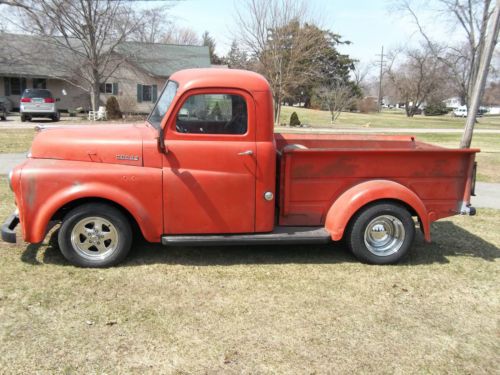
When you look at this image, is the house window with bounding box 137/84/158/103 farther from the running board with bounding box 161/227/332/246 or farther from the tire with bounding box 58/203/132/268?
the running board with bounding box 161/227/332/246

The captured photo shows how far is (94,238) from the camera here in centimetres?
448

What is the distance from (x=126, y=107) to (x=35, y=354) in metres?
29.5

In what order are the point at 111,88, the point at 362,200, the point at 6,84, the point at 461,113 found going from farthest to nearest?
the point at 461,113, the point at 111,88, the point at 6,84, the point at 362,200

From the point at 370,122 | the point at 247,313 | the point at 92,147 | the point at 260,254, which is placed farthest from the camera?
the point at 370,122

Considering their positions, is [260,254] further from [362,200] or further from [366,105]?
[366,105]

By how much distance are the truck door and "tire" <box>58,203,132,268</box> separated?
0.46 metres

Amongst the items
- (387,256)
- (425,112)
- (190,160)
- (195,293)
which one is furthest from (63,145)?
(425,112)

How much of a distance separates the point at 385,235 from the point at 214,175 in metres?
2.00

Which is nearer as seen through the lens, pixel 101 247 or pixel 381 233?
pixel 101 247

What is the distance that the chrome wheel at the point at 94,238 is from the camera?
4426 millimetres

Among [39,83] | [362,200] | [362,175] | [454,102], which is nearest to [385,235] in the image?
[362,200]

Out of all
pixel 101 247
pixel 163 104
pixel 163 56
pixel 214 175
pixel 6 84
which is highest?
pixel 163 56

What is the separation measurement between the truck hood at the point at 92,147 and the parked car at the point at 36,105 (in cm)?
2177

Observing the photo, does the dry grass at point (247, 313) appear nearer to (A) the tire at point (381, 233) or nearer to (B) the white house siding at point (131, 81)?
(A) the tire at point (381, 233)
